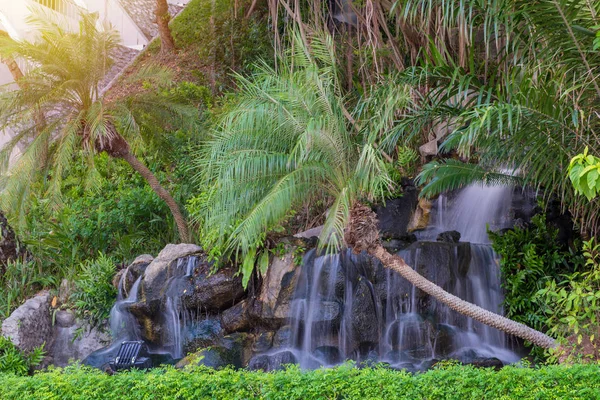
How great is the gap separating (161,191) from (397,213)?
4.21m

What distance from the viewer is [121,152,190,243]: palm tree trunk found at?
11.2 meters

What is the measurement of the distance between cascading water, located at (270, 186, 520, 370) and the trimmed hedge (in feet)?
10.4

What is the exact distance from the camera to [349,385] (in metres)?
5.84

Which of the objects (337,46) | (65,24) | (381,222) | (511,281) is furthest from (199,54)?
(511,281)

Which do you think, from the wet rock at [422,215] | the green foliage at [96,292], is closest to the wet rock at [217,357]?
the green foliage at [96,292]

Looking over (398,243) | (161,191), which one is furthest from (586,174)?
(161,191)

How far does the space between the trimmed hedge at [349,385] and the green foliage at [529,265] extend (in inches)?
124

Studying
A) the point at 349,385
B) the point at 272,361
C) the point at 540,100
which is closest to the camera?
the point at 349,385

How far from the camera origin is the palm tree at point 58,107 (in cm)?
992

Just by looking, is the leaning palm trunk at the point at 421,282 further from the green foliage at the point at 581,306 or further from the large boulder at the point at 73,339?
the large boulder at the point at 73,339

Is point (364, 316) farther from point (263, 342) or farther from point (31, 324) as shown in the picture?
point (31, 324)

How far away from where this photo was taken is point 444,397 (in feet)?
18.9

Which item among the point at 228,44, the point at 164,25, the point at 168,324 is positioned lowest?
the point at 168,324

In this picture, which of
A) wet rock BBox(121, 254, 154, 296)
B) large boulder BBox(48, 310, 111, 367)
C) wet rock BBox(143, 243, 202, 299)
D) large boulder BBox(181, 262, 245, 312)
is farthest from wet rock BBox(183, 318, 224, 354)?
large boulder BBox(48, 310, 111, 367)
